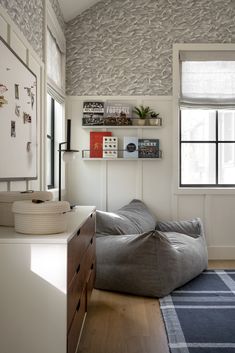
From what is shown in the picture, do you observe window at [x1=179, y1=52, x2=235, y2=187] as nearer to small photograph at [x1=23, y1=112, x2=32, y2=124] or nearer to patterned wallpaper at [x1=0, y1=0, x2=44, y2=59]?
patterned wallpaper at [x1=0, y1=0, x2=44, y2=59]

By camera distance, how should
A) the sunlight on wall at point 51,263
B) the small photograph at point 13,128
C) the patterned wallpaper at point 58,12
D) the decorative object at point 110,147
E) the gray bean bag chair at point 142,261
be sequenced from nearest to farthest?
the sunlight on wall at point 51,263 < the small photograph at point 13,128 < the gray bean bag chair at point 142,261 < the patterned wallpaper at point 58,12 < the decorative object at point 110,147

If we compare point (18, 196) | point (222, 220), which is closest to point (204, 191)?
point (222, 220)

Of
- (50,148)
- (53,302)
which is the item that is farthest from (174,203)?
(53,302)

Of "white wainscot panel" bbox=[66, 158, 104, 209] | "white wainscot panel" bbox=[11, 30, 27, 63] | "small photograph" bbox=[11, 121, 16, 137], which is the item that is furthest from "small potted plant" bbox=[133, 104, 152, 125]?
"small photograph" bbox=[11, 121, 16, 137]

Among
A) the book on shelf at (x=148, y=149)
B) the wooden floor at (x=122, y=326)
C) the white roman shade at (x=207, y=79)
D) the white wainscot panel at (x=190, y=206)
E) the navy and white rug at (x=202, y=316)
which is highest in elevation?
the white roman shade at (x=207, y=79)

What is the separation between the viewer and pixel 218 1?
4.63 m

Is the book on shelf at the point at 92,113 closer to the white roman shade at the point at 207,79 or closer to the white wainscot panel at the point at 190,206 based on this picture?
the white roman shade at the point at 207,79

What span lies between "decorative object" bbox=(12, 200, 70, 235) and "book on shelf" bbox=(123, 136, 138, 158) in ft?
9.56

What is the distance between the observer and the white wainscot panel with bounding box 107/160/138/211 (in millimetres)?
4656

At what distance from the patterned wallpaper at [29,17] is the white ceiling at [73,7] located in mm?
963

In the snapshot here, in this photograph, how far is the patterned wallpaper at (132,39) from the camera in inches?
183

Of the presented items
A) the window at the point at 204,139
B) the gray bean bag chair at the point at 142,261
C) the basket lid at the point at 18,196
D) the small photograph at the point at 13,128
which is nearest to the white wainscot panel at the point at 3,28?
the small photograph at the point at 13,128

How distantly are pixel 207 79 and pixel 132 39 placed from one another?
1016 millimetres

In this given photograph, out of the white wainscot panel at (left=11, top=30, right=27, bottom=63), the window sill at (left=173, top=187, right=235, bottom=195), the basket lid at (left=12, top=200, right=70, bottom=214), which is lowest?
the window sill at (left=173, top=187, right=235, bottom=195)
